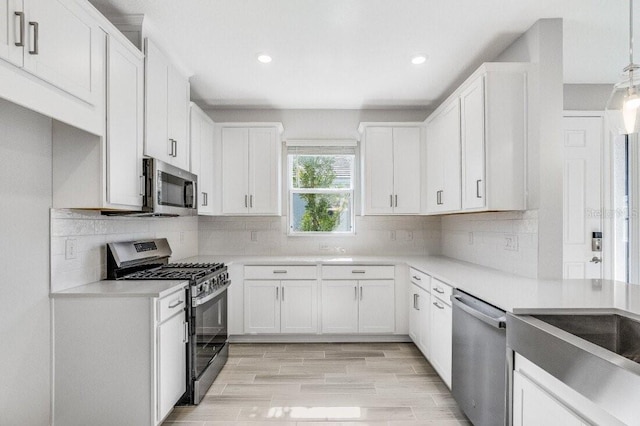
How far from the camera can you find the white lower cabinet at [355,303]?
12.3 ft

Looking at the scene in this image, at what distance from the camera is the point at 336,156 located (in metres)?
4.48

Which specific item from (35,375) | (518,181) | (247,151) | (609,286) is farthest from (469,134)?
(35,375)

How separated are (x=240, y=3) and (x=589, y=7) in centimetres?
223

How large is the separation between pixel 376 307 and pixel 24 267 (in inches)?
117

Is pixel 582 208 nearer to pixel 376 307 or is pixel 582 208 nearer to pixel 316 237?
pixel 376 307

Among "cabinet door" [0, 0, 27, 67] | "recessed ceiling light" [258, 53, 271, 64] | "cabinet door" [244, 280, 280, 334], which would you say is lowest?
"cabinet door" [244, 280, 280, 334]

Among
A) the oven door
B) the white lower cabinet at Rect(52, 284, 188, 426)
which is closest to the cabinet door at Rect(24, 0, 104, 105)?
the white lower cabinet at Rect(52, 284, 188, 426)

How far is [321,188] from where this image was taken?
4.46 m

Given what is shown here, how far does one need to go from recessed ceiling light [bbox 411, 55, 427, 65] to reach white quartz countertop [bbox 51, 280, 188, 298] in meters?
2.53

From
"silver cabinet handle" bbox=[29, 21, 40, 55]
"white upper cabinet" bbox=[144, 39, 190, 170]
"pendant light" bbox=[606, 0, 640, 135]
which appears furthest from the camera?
"white upper cabinet" bbox=[144, 39, 190, 170]

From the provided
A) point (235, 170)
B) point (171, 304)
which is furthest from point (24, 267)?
point (235, 170)

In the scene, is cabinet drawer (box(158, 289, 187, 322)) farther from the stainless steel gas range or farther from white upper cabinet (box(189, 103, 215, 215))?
white upper cabinet (box(189, 103, 215, 215))

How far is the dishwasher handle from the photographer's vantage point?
69.1 inches

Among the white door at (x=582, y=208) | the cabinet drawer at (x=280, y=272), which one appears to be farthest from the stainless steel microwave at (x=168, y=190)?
the white door at (x=582, y=208)
